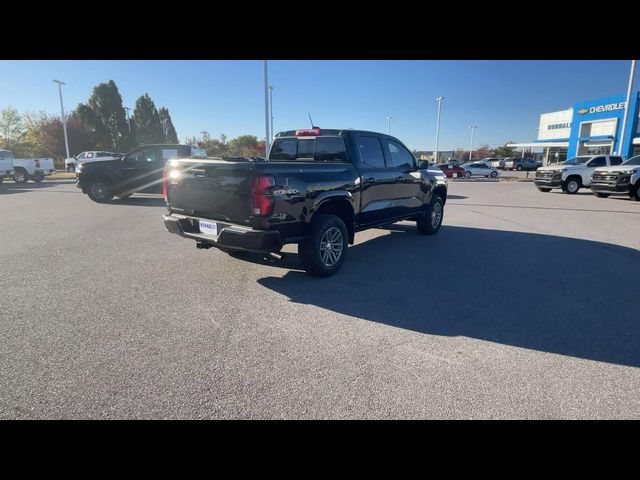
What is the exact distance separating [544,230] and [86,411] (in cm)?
957

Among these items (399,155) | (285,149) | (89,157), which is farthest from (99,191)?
(89,157)

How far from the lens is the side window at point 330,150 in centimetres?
563

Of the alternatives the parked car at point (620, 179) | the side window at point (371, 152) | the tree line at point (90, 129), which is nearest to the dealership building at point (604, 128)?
the parked car at point (620, 179)

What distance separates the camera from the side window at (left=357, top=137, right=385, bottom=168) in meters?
5.82

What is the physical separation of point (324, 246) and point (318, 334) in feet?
5.79

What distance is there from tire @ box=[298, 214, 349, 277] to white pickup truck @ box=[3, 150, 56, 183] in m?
25.1

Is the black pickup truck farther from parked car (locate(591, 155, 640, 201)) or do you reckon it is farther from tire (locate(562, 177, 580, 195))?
tire (locate(562, 177, 580, 195))

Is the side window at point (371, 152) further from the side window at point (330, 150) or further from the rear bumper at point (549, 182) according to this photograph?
the rear bumper at point (549, 182)

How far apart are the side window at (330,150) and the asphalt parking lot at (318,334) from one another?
5.64 ft

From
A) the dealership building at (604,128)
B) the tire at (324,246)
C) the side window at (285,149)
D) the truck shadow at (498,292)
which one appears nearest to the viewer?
the truck shadow at (498,292)

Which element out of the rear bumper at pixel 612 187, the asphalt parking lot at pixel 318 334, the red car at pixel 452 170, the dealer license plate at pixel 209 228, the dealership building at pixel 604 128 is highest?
the dealership building at pixel 604 128

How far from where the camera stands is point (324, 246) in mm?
4965

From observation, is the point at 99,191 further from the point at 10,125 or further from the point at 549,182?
the point at 10,125

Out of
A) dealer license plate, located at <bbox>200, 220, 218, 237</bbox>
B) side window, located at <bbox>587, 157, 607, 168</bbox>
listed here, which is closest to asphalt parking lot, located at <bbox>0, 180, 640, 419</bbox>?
dealer license plate, located at <bbox>200, 220, 218, 237</bbox>
